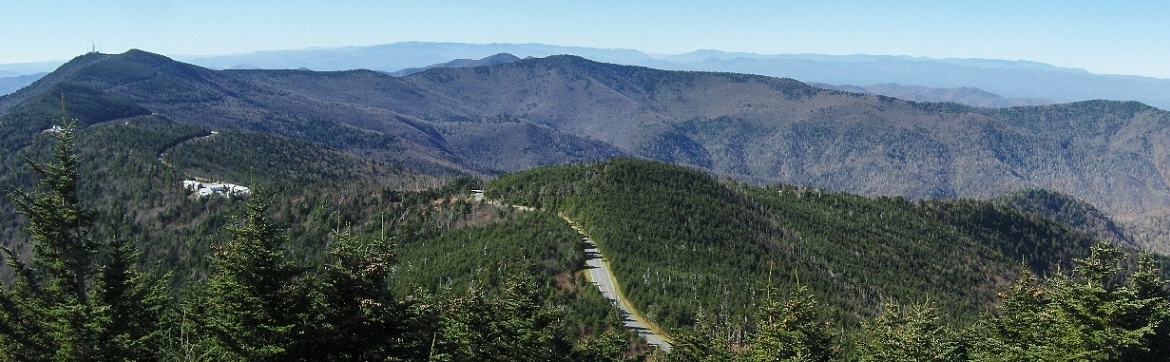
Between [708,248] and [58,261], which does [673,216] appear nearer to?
[708,248]

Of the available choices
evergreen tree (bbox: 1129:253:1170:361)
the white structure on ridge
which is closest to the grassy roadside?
evergreen tree (bbox: 1129:253:1170:361)

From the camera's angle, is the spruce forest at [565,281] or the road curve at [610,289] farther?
the road curve at [610,289]

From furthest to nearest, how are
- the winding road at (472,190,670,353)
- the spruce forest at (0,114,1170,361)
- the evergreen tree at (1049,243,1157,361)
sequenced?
the winding road at (472,190,670,353) → the evergreen tree at (1049,243,1157,361) → the spruce forest at (0,114,1170,361)

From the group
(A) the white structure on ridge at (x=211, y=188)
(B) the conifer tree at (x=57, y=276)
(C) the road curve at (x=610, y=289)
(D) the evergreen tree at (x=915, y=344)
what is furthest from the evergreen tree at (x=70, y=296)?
(A) the white structure on ridge at (x=211, y=188)

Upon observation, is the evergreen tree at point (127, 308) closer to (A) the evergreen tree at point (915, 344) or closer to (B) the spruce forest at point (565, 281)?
(B) the spruce forest at point (565, 281)

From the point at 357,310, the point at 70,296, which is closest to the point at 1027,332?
the point at 357,310

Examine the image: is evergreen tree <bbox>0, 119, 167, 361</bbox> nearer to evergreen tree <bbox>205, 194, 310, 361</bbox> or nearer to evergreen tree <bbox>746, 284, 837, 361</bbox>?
evergreen tree <bbox>205, 194, 310, 361</bbox>

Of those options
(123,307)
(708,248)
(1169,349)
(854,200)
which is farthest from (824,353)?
(854,200)
